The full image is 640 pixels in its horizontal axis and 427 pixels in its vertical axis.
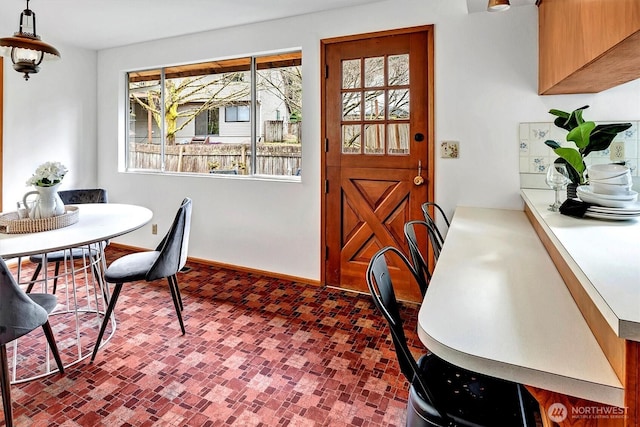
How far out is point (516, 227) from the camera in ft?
6.94

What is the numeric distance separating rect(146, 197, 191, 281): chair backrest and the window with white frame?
1450 mm

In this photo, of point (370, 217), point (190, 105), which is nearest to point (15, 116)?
point (190, 105)

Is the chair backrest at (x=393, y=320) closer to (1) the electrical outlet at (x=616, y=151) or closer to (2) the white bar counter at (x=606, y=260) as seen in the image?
(2) the white bar counter at (x=606, y=260)

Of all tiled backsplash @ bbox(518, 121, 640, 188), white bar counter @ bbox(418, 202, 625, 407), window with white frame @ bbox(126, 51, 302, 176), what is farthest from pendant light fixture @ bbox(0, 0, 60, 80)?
tiled backsplash @ bbox(518, 121, 640, 188)

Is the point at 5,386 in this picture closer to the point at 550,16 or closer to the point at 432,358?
the point at 432,358

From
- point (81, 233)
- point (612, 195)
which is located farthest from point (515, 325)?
point (81, 233)

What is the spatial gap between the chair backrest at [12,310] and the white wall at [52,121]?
2746mm

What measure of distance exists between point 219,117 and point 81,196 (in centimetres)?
151

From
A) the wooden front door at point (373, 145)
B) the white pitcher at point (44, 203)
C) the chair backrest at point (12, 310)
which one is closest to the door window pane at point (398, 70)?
the wooden front door at point (373, 145)

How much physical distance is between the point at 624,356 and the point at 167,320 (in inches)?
106

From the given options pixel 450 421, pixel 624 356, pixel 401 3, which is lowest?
pixel 450 421

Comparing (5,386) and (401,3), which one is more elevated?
(401,3)

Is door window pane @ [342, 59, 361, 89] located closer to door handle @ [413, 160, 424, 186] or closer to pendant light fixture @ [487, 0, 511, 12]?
door handle @ [413, 160, 424, 186]

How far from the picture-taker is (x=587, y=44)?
150cm
